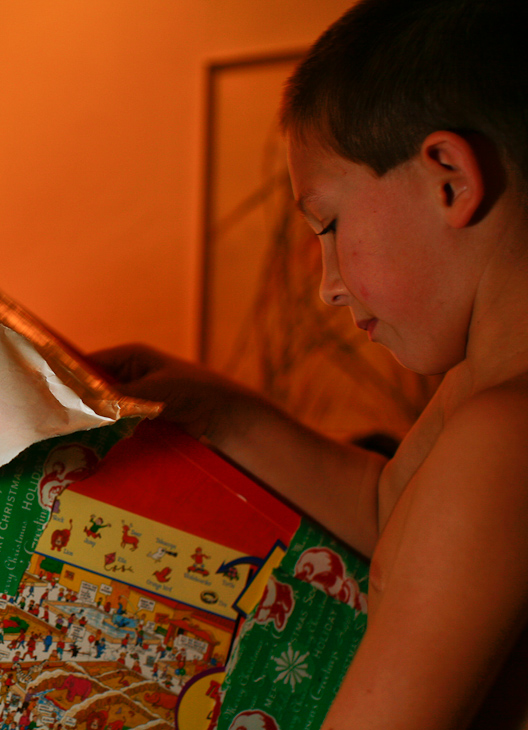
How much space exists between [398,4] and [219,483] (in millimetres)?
402

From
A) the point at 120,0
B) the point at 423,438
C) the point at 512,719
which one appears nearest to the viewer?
the point at 512,719

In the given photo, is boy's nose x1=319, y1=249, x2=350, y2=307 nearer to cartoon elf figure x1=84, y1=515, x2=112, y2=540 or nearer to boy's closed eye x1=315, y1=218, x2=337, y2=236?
boy's closed eye x1=315, y1=218, x2=337, y2=236

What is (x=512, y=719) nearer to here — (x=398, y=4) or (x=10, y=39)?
(x=398, y=4)

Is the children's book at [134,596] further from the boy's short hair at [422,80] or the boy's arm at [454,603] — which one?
the boy's short hair at [422,80]

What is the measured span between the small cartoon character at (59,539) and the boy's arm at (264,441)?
0.45ft

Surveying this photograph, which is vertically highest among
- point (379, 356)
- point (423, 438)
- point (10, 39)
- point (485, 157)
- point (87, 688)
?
point (10, 39)

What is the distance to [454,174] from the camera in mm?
432

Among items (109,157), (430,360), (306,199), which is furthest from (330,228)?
(109,157)

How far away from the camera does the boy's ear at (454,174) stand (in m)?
0.42

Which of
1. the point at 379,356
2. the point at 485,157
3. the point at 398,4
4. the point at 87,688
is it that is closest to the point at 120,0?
the point at 379,356

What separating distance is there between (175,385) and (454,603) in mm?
334

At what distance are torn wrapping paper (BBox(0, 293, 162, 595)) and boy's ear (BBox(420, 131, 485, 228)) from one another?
254 mm

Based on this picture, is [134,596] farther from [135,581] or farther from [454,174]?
[454,174]

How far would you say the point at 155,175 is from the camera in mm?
1709
